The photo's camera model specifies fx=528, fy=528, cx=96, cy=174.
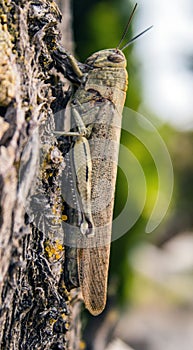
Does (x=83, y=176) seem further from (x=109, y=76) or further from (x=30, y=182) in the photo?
(x=30, y=182)

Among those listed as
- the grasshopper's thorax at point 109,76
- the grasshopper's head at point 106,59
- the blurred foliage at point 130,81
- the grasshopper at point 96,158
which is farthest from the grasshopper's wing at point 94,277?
the blurred foliage at point 130,81

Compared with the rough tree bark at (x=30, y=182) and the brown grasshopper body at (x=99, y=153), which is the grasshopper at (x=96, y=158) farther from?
the rough tree bark at (x=30, y=182)

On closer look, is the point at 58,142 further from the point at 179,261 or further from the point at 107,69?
the point at 179,261

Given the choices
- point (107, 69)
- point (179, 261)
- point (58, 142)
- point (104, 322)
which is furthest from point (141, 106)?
point (179, 261)

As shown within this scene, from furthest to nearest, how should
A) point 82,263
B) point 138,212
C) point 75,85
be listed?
1. point 138,212
2. point 75,85
3. point 82,263

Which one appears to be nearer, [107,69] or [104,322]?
[107,69]

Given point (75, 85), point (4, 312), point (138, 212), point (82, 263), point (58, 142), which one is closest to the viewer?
point (4, 312)

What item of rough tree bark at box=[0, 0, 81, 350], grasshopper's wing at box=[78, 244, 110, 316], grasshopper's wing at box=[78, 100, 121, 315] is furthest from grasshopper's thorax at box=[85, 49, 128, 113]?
grasshopper's wing at box=[78, 244, 110, 316]
